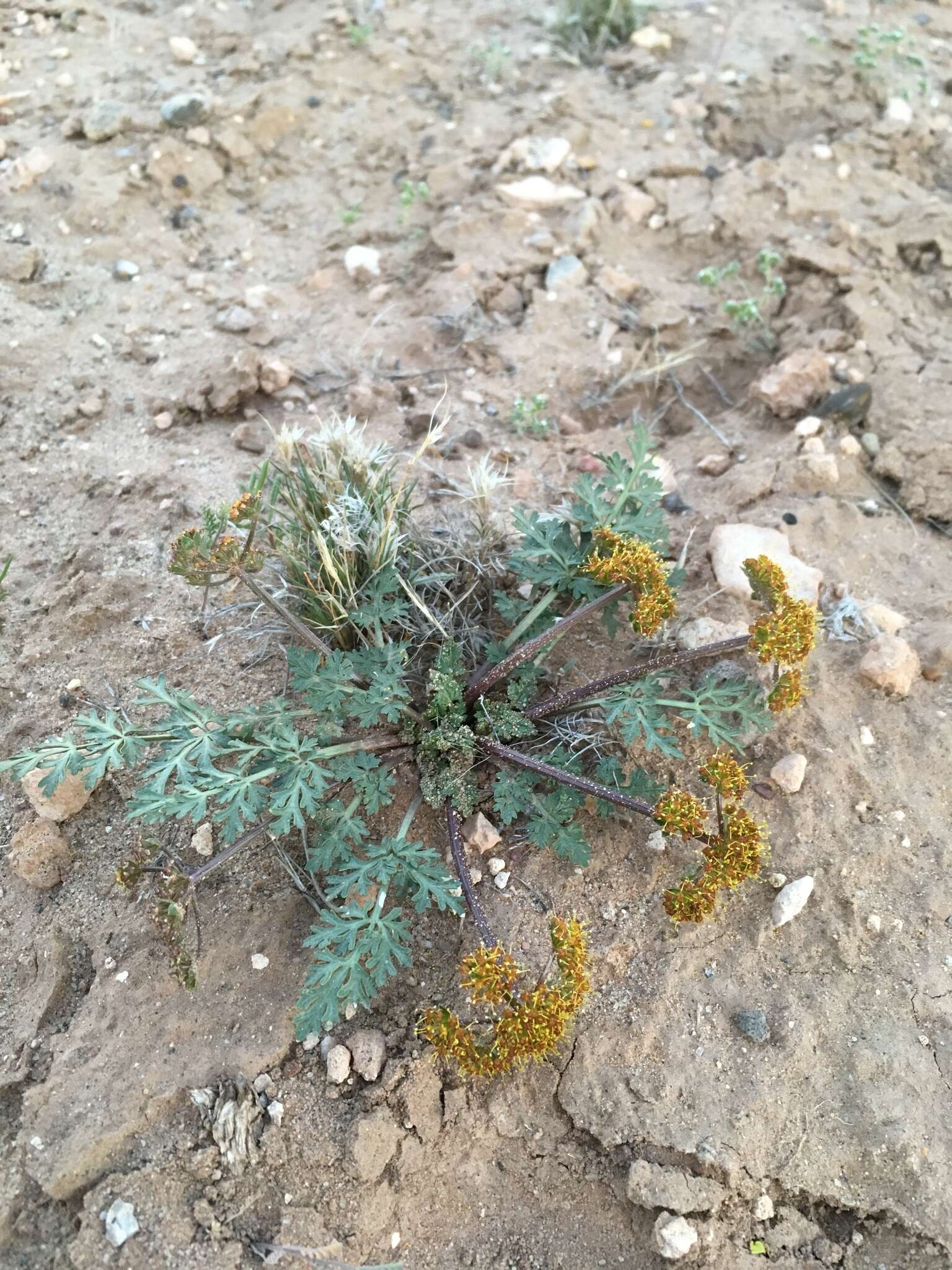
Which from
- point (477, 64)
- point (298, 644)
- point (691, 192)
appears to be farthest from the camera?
point (477, 64)

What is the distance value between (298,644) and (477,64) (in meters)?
4.40

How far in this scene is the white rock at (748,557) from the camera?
3.44m

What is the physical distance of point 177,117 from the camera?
5098 millimetres

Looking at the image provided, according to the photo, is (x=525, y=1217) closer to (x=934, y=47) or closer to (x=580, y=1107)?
(x=580, y=1107)

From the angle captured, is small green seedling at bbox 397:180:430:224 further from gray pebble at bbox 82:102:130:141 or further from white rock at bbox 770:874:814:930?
white rock at bbox 770:874:814:930

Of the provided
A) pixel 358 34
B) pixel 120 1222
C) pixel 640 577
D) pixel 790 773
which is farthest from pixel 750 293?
pixel 120 1222

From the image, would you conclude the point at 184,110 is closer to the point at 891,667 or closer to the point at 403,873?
the point at 403,873

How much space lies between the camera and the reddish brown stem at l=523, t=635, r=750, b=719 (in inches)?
116

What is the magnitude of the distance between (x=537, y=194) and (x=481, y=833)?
364 centimetres

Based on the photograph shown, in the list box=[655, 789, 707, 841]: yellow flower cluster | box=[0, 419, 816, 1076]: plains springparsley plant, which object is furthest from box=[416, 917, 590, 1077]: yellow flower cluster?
box=[655, 789, 707, 841]: yellow flower cluster

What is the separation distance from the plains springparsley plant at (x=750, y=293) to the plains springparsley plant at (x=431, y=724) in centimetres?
160

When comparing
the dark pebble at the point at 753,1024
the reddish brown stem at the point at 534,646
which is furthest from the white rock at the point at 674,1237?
the reddish brown stem at the point at 534,646

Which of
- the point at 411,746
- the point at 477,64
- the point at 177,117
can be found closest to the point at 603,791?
the point at 411,746

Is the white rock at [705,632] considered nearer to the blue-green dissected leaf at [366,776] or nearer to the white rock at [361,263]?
the blue-green dissected leaf at [366,776]
